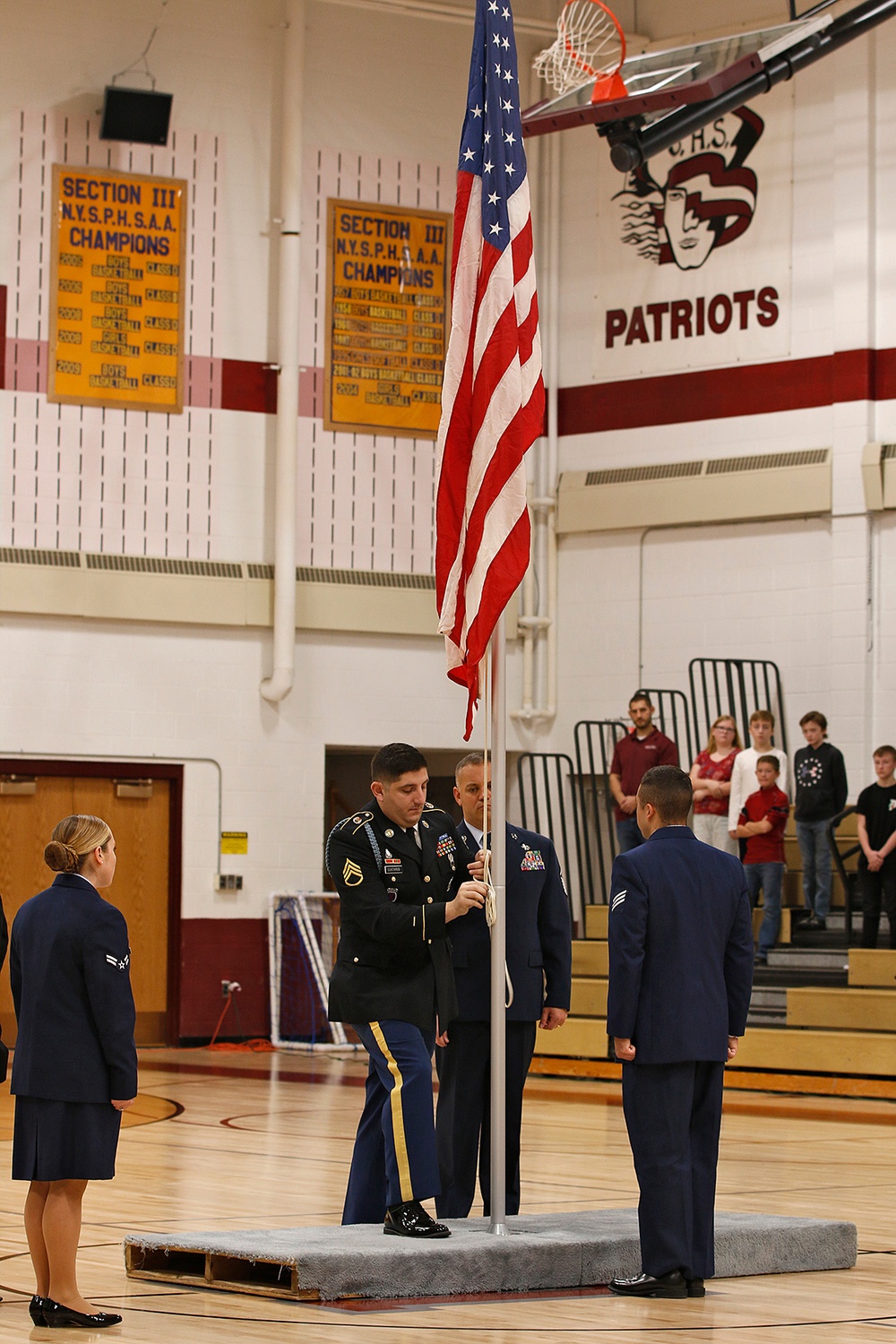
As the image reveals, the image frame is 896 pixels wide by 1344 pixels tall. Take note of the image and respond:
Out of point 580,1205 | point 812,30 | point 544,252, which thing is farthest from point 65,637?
point 580,1205

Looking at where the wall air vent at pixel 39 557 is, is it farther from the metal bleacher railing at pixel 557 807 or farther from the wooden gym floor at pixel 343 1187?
the metal bleacher railing at pixel 557 807

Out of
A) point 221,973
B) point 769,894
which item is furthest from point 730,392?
point 221,973

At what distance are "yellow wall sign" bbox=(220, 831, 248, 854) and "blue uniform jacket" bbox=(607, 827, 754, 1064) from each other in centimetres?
1016

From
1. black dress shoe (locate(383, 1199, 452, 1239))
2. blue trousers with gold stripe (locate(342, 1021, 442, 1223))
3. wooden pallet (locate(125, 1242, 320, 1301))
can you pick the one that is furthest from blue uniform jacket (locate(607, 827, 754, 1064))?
wooden pallet (locate(125, 1242, 320, 1301))

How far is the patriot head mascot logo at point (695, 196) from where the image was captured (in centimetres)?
1658

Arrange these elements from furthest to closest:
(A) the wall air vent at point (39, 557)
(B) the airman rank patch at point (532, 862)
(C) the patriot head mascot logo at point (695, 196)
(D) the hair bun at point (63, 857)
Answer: (C) the patriot head mascot logo at point (695, 196), (A) the wall air vent at point (39, 557), (B) the airman rank patch at point (532, 862), (D) the hair bun at point (63, 857)

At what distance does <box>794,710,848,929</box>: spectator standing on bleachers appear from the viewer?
14.1 meters

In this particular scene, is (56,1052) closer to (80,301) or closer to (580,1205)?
(580,1205)

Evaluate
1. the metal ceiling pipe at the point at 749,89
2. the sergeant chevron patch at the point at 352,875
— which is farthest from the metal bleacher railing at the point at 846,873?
the sergeant chevron patch at the point at 352,875

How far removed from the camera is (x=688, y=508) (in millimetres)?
16578

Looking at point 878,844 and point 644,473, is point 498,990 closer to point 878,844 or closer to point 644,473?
point 878,844

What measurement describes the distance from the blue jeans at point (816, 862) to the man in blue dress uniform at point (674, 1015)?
8.06m

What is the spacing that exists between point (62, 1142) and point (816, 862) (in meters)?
9.73

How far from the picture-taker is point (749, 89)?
13945 mm
